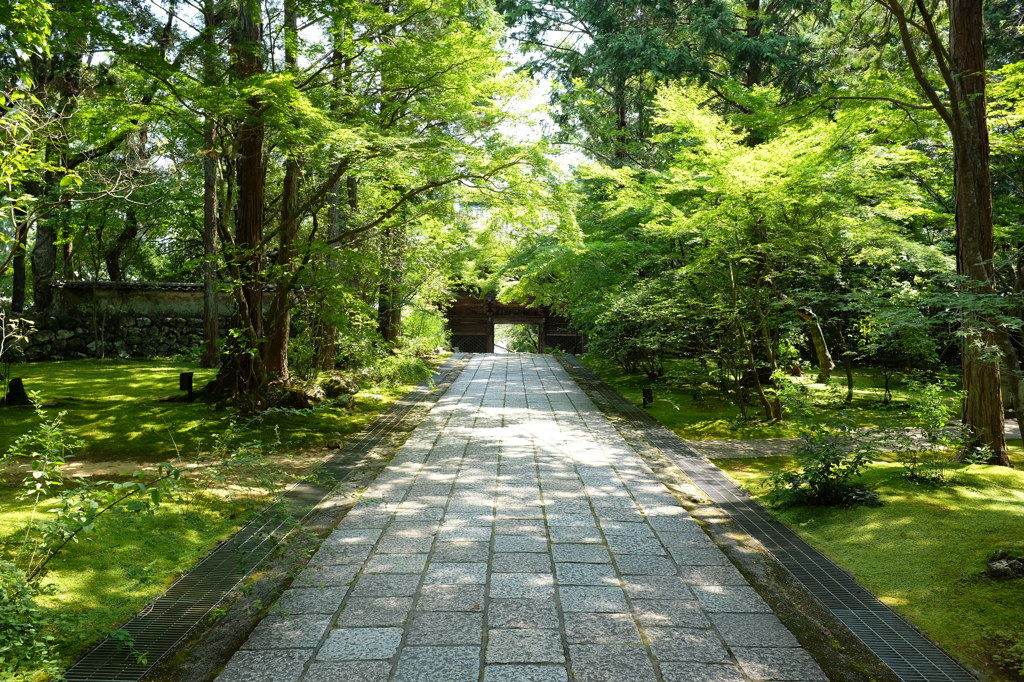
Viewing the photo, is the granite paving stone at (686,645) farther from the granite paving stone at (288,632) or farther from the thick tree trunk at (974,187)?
the thick tree trunk at (974,187)

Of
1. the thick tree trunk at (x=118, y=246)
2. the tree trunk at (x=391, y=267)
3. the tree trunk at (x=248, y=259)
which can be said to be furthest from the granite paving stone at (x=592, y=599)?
the thick tree trunk at (x=118, y=246)

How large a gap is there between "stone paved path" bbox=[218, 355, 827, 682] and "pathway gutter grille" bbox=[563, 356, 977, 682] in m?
0.37

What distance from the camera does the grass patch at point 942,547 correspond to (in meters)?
2.89

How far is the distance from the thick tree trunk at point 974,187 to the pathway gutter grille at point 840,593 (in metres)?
2.34

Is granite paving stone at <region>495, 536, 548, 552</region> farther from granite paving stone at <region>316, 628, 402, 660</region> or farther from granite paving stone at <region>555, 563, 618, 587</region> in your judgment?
granite paving stone at <region>316, 628, 402, 660</region>

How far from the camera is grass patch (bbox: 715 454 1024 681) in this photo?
2891 mm

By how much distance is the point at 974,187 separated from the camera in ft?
18.3

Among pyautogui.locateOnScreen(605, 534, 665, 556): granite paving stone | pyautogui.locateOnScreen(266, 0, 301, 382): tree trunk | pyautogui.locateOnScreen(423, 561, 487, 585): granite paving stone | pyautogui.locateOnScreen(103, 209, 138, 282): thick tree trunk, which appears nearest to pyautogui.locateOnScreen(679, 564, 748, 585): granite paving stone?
pyautogui.locateOnScreen(605, 534, 665, 556): granite paving stone

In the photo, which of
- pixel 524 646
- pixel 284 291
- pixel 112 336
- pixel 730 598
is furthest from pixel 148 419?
pixel 112 336

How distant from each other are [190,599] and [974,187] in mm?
6807

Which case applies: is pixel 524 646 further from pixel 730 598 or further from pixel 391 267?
pixel 391 267

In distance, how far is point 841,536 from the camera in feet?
13.6

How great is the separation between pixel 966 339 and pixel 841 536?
2.42 m

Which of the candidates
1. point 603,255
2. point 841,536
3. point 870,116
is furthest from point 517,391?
point 841,536
